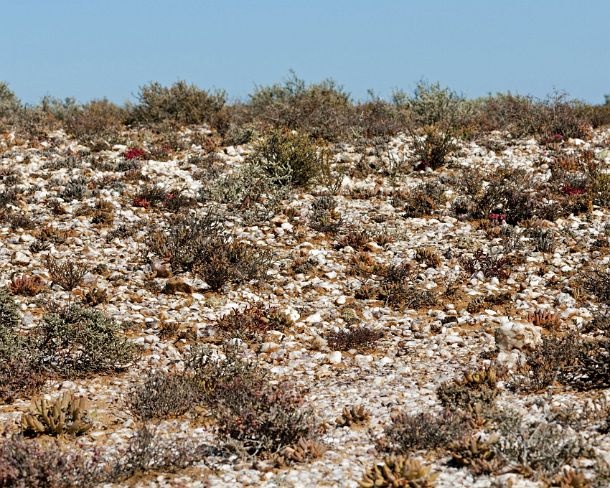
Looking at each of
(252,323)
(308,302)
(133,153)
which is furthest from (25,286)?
(133,153)

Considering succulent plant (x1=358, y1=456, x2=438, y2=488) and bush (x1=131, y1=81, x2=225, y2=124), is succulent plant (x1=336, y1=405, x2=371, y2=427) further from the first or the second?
bush (x1=131, y1=81, x2=225, y2=124)

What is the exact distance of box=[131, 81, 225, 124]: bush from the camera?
25.8 meters

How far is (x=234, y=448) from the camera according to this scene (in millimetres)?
7707

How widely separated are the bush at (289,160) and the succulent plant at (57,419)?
1069 cm

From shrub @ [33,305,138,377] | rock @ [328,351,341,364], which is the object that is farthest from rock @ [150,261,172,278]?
rock @ [328,351,341,364]

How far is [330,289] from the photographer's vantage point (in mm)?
13305

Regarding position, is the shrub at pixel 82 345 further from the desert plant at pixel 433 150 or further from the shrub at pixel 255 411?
the desert plant at pixel 433 150

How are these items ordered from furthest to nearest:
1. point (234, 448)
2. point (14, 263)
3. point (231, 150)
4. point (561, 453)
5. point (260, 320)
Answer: point (231, 150) → point (14, 263) → point (260, 320) → point (234, 448) → point (561, 453)

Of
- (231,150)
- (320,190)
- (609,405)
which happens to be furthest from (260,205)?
(609,405)

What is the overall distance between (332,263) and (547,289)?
4384mm

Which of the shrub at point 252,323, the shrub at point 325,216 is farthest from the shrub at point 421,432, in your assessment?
the shrub at point 325,216

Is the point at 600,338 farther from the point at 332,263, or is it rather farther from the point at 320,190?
the point at 320,190

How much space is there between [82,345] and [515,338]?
6705mm

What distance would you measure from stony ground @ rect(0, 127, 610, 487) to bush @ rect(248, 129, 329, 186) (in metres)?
0.52
